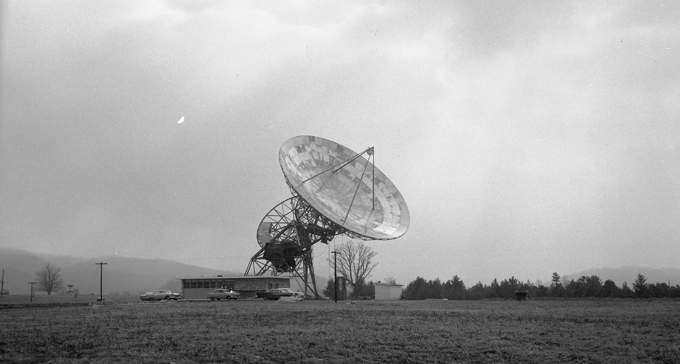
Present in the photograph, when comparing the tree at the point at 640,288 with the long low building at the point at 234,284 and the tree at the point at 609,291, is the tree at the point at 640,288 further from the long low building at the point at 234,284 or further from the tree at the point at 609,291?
the long low building at the point at 234,284

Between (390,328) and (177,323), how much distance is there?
32.5 feet

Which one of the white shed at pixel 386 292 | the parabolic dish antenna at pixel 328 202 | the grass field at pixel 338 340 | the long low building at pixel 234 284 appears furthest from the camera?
the white shed at pixel 386 292

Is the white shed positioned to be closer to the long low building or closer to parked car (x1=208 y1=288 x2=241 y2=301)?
the long low building

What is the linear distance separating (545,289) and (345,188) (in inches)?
1246

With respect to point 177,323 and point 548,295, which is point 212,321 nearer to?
point 177,323

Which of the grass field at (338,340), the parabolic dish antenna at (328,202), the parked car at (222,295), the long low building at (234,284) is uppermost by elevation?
the parabolic dish antenna at (328,202)

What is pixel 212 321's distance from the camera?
31.7 m

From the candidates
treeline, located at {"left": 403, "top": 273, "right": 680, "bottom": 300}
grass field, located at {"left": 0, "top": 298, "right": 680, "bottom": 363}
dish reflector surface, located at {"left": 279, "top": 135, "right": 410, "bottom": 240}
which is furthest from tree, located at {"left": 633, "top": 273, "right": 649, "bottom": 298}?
grass field, located at {"left": 0, "top": 298, "right": 680, "bottom": 363}

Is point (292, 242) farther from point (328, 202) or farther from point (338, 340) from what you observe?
point (338, 340)

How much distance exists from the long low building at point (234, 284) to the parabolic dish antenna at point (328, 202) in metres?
3.33

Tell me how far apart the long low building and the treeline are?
26788mm

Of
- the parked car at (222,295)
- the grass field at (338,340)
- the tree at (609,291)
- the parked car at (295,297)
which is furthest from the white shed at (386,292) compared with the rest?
the grass field at (338,340)

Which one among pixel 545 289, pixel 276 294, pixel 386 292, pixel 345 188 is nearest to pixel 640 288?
pixel 545 289

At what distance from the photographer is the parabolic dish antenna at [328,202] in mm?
65250
